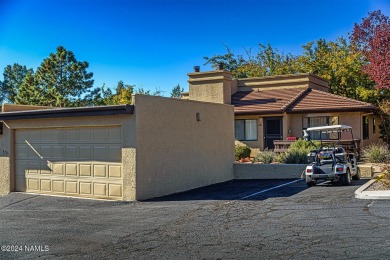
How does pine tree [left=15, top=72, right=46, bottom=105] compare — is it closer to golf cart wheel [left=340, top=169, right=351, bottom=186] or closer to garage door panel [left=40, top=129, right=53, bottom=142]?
garage door panel [left=40, top=129, right=53, bottom=142]

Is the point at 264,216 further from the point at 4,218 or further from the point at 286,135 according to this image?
the point at 286,135

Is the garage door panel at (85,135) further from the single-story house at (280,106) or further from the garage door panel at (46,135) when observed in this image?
the single-story house at (280,106)

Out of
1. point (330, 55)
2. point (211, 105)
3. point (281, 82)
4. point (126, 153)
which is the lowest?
point (126, 153)

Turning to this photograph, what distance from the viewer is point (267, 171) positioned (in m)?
18.7

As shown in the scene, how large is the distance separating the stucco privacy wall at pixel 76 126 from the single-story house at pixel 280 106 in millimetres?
12959

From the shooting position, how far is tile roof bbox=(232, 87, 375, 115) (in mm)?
Answer: 23922

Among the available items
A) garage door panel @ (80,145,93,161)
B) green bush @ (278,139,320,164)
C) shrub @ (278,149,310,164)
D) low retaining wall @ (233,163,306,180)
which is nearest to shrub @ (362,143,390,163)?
green bush @ (278,139,320,164)

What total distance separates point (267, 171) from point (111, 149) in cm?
750

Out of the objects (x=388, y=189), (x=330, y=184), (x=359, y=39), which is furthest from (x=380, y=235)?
(x=359, y=39)

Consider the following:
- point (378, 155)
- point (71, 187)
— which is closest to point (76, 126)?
point (71, 187)

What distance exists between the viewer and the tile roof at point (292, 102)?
78.5 feet

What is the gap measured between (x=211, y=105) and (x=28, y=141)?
22.5 ft

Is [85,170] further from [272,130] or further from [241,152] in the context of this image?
[272,130]

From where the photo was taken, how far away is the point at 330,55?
117 feet
